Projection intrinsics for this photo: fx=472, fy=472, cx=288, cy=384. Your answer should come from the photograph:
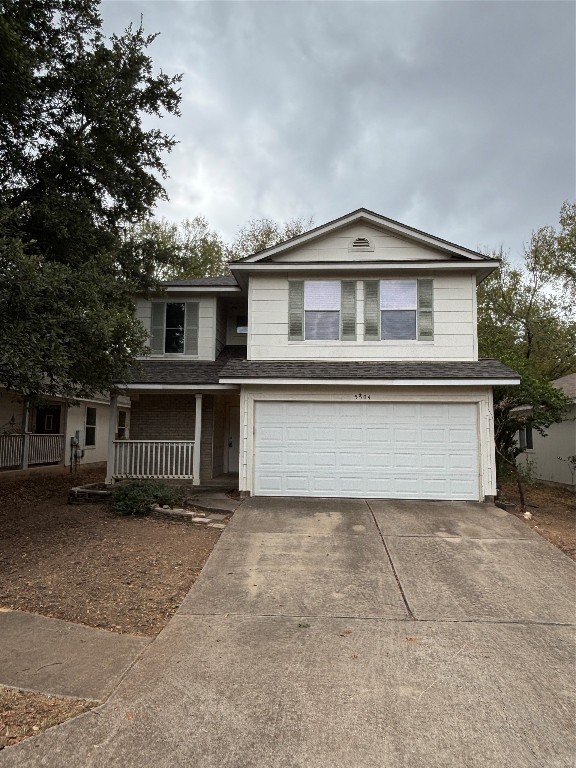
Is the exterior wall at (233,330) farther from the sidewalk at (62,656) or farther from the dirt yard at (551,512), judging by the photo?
the sidewalk at (62,656)

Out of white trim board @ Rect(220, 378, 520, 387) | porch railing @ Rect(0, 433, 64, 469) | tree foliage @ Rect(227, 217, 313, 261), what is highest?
tree foliage @ Rect(227, 217, 313, 261)

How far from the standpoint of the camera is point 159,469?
12000 millimetres

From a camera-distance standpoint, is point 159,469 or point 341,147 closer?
point 159,469

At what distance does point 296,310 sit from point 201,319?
3.40 metres

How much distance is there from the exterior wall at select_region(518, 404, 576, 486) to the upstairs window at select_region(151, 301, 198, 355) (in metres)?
10.5

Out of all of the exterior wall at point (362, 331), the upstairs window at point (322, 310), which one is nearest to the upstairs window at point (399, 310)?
the exterior wall at point (362, 331)

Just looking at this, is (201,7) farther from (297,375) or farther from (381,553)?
(381,553)

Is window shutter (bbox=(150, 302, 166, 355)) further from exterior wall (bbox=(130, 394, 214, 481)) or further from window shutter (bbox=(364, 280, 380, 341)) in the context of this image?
window shutter (bbox=(364, 280, 380, 341))

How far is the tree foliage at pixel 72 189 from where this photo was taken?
6.69m

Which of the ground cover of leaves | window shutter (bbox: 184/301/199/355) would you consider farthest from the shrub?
the ground cover of leaves

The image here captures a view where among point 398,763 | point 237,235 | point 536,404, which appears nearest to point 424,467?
point 536,404

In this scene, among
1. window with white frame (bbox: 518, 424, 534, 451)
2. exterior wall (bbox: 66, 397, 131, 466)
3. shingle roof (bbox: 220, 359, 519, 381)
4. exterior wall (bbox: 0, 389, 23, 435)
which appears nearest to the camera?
shingle roof (bbox: 220, 359, 519, 381)

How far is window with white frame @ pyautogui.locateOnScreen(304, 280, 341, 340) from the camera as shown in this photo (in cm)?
1149

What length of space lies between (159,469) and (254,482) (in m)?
2.86
